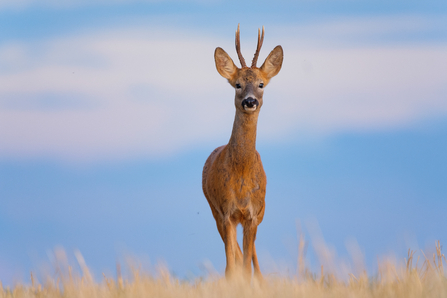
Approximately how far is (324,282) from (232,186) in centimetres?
224

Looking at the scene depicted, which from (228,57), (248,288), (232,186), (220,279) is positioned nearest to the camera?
(248,288)

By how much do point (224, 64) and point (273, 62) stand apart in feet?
2.47

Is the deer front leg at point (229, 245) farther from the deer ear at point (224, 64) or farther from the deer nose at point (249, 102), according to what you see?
the deer ear at point (224, 64)

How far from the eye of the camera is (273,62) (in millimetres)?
9055

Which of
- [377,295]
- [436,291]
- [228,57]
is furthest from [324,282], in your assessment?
[228,57]

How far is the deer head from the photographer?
8.36 m

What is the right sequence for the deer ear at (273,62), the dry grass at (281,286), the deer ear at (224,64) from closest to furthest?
the dry grass at (281,286), the deer ear at (224,64), the deer ear at (273,62)

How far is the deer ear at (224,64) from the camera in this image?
8891 millimetres

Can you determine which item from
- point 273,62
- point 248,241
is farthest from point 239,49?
point 248,241

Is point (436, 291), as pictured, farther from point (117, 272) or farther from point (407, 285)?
point (117, 272)

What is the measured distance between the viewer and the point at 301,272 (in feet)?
21.2

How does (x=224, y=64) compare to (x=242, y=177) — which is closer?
(x=242, y=177)

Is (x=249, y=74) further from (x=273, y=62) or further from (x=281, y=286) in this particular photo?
(x=281, y=286)

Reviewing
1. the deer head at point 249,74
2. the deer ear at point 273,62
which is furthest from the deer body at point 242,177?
the deer ear at point 273,62
